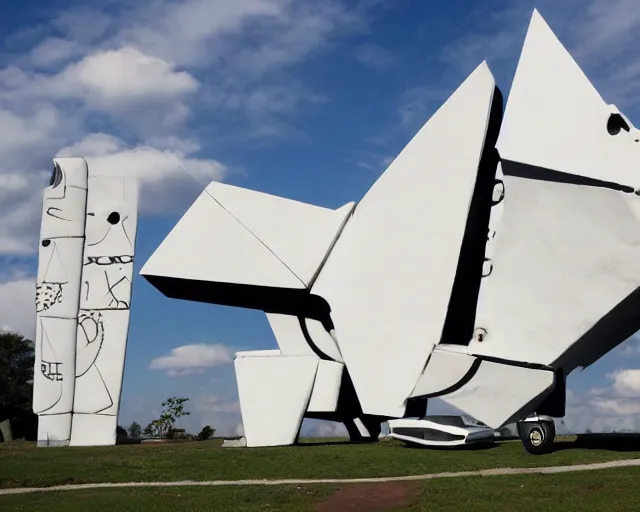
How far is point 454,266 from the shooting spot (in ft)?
48.8

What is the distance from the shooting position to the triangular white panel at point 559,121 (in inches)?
480

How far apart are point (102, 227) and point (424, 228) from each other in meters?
9.38

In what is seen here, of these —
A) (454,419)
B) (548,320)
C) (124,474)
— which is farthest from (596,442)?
(124,474)

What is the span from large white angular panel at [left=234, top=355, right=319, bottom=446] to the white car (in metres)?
2.08

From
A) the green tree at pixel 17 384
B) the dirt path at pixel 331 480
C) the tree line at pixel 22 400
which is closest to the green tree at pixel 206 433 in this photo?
the tree line at pixel 22 400

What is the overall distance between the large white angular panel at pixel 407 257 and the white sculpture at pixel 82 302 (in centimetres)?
639

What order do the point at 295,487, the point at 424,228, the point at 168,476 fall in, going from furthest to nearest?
the point at 424,228, the point at 168,476, the point at 295,487

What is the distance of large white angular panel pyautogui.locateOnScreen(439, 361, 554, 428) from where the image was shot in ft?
44.1

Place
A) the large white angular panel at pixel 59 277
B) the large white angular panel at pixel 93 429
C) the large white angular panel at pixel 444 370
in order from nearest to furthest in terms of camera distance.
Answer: the large white angular panel at pixel 444 370, the large white angular panel at pixel 93 429, the large white angular panel at pixel 59 277

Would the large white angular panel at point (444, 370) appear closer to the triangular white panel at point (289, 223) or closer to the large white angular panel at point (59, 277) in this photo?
the triangular white panel at point (289, 223)

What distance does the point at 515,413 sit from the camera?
45.1 feet

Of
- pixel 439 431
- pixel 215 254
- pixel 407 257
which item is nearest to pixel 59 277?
pixel 215 254

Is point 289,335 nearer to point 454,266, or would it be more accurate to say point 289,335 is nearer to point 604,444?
point 454,266

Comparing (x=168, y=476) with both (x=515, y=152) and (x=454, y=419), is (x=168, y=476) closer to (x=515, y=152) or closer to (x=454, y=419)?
(x=454, y=419)
